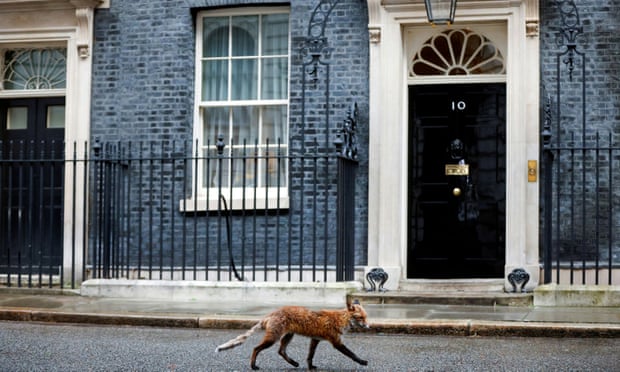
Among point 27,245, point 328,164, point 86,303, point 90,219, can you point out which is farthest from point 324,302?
point 27,245

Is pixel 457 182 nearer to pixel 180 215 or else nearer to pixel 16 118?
pixel 180 215

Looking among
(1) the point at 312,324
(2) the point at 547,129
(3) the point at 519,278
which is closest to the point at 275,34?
(2) the point at 547,129

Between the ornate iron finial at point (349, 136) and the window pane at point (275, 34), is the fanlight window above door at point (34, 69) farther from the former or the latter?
the ornate iron finial at point (349, 136)

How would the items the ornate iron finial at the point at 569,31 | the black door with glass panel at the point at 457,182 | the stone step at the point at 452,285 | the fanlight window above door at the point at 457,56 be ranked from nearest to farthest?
1. the ornate iron finial at the point at 569,31
2. the stone step at the point at 452,285
3. the black door with glass panel at the point at 457,182
4. the fanlight window above door at the point at 457,56

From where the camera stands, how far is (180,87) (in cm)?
1273

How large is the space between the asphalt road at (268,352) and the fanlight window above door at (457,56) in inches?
172

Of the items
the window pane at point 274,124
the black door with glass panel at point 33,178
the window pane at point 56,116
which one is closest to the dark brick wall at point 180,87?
the window pane at point 274,124

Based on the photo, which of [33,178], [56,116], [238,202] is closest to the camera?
[238,202]

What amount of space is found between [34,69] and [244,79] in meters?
3.15

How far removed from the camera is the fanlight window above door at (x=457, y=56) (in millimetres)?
12109

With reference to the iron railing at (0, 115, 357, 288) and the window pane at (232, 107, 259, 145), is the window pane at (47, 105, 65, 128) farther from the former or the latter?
the window pane at (232, 107, 259, 145)

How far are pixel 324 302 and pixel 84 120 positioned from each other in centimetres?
443

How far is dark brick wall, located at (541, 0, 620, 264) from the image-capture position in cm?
1134

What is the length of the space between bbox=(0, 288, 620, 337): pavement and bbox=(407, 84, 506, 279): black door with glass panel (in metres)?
1.27
